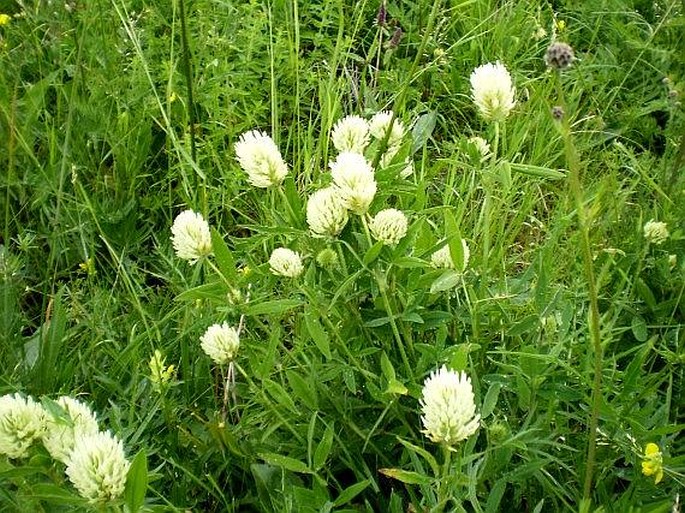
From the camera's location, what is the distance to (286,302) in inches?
54.3

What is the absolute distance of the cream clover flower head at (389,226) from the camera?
1.38 metres

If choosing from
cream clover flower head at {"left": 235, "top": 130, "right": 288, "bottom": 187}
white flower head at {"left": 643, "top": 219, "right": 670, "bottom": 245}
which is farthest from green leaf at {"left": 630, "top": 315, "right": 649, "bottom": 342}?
cream clover flower head at {"left": 235, "top": 130, "right": 288, "bottom": 187}

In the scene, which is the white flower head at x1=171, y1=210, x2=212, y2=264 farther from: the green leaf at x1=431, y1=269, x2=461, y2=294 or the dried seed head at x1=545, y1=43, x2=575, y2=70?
the dried seed head at x1=545, y1=43, x2=575, y2=70

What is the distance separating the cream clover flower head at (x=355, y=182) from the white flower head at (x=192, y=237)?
24 centimetres

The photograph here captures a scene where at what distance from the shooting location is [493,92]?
4.64 ft

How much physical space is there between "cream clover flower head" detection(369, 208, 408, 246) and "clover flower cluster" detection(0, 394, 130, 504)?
51 cm

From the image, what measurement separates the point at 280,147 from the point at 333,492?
1217 mm

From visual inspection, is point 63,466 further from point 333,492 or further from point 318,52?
point 318,52

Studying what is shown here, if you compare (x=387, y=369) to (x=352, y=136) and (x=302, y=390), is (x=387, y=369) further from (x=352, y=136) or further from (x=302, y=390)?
(x=352, y=136)

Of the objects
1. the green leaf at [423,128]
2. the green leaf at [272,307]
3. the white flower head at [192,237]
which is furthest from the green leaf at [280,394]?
the green leaf at [423,128]

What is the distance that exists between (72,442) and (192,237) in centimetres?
41

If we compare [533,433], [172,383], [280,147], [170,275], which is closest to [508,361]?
[533,433]

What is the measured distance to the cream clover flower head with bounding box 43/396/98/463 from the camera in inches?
44.3

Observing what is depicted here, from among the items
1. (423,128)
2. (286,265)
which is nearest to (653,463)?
(286,265)
